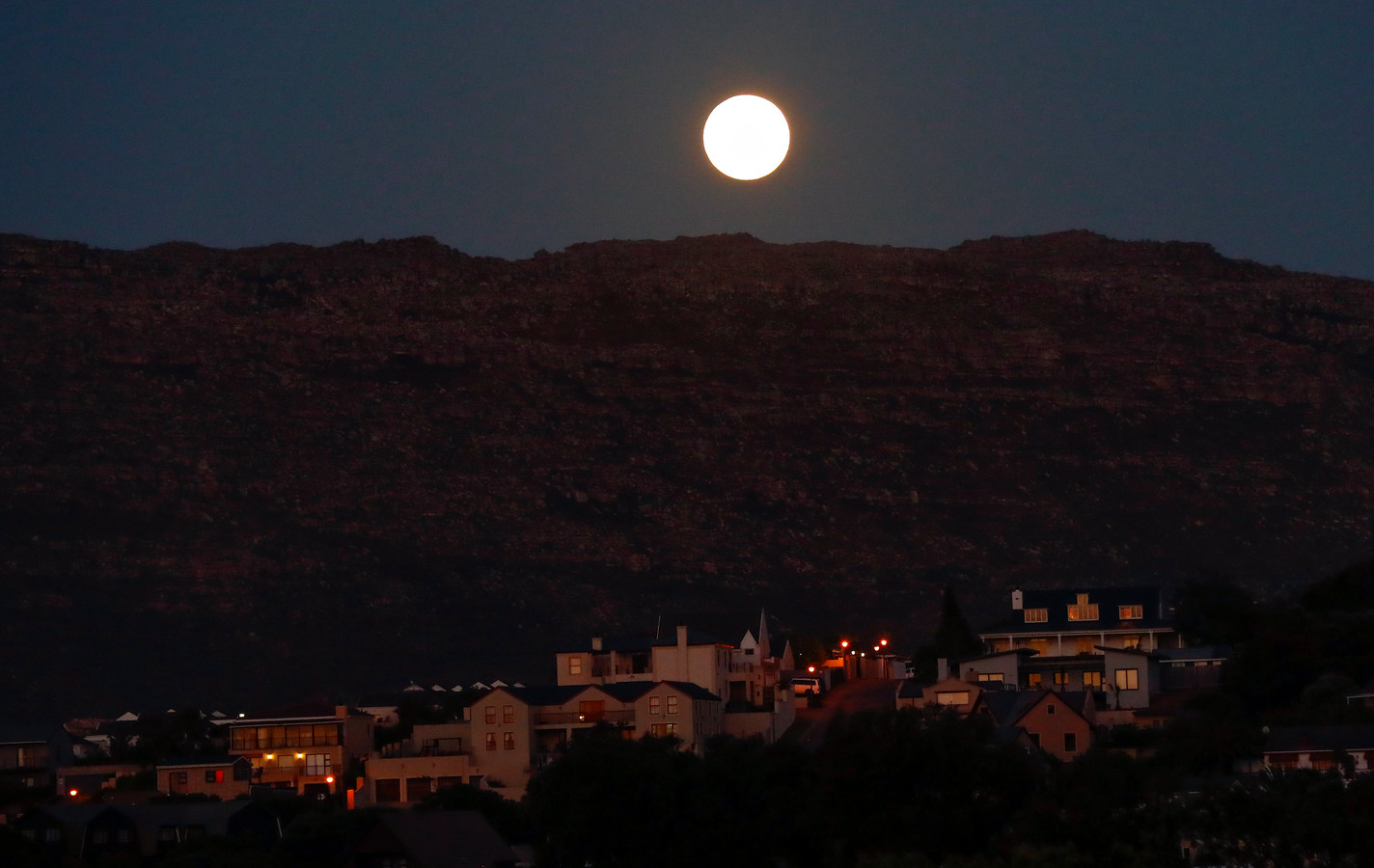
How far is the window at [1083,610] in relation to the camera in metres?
79.7

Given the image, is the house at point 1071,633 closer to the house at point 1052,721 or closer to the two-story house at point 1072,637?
the two-story house at point 1072,637

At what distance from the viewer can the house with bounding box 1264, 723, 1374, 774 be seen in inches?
2035

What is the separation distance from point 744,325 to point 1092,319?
96.6ft

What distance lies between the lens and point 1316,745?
5359cm

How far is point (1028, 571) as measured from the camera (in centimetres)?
13012

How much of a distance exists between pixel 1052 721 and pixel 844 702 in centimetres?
1724

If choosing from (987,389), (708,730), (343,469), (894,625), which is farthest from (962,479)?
(708,730)

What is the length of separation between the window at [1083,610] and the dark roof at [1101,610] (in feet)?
0.47

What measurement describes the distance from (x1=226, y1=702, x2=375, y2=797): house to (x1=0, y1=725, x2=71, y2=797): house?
268 inches

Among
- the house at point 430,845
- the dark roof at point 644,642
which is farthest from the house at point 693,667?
the house at point 430,845

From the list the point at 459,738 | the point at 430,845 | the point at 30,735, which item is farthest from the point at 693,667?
the point at 430,845

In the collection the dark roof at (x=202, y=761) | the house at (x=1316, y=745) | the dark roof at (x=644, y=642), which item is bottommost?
the house at (x=1316, y=745)

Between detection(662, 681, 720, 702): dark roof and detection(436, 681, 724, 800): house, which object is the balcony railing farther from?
detection(662, 681, 720, 702): dark roof

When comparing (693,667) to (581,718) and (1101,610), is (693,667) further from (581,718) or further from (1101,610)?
(1101,610)
